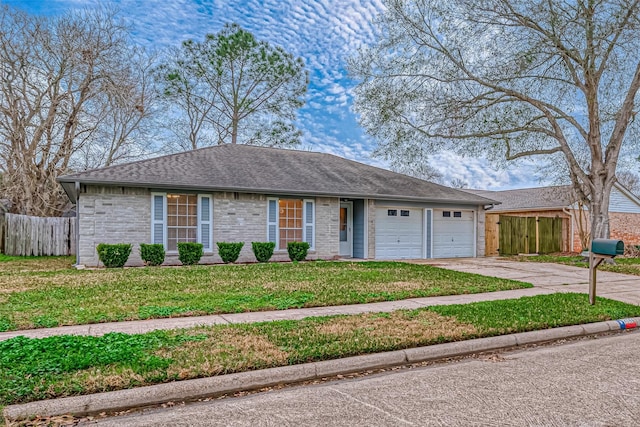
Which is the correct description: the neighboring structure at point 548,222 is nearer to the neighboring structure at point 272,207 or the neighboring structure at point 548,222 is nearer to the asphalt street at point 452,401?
the neighboring structure at point 272,207

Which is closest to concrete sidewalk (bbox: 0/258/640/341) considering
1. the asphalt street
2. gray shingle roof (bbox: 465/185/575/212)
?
the asphalt street

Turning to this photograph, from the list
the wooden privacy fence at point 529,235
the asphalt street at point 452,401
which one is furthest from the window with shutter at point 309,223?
the asphalt street at point 452,401

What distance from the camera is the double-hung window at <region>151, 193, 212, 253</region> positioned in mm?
13609

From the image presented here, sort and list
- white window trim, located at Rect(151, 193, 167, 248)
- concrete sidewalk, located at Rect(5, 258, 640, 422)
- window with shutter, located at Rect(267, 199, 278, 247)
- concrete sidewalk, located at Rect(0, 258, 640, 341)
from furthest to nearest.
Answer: window with shutter, located at Rect(267, 199, 278, 247) < white window trim, located at Rect(151, 193, 167, 248) < concrete sidewalk, located at Rect(0, 258, 640, 341) < concrete sidewalk, located at Rect(5, 258, 640, 422)

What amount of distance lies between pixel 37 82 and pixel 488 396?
22.7 m

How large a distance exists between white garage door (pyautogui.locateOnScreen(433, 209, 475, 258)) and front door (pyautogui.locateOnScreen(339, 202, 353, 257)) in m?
3.63

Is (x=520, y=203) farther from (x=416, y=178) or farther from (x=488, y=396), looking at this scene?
→ (x=488, y=396)

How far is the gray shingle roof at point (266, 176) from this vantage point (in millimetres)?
13332

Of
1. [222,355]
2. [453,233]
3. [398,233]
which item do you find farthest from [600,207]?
[222,355]

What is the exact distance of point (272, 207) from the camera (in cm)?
1526

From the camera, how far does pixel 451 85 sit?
17.1m

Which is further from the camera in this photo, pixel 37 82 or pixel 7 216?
pixel 37 82

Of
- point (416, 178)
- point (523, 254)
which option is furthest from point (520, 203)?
point (416, 178)

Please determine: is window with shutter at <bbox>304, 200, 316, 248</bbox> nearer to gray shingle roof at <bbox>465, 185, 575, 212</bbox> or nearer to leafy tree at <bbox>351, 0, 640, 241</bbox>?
leafy tree at <bbox>351, 0, 640, 241</bbox>
